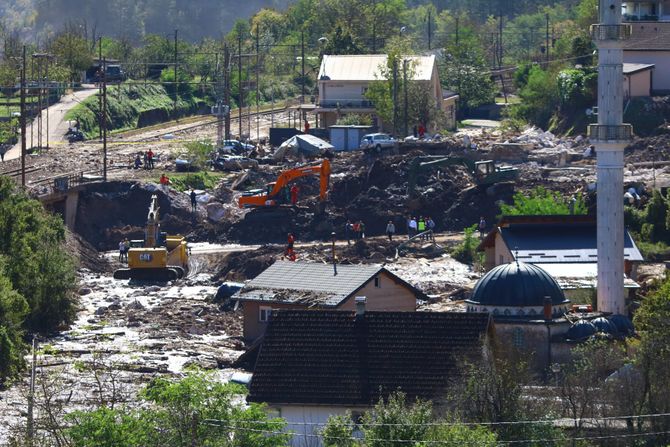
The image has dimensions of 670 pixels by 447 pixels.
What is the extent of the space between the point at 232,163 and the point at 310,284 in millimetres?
34595

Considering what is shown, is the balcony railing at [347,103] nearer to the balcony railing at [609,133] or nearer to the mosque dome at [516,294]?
the balcony railing at [609,133]

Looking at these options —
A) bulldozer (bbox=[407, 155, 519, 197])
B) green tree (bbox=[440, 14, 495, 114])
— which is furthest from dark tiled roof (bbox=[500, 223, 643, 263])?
green tree (bbox=[440, 14, 495, 114])

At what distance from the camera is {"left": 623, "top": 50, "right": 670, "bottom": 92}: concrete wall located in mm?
99125

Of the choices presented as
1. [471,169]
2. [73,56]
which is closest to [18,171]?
[471,169]

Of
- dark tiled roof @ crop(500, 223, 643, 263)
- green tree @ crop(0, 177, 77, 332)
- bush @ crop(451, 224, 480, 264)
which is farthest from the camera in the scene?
bush @ crop(451, 224, 480, 264)

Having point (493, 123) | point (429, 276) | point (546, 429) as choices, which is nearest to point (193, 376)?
point (546, 429)

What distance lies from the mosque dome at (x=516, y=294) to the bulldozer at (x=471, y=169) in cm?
3054

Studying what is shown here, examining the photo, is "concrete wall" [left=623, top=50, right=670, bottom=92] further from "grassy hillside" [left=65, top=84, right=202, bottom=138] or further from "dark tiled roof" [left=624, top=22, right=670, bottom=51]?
"grassy hillside" [left=65, top=84, right=202, bottom=138]

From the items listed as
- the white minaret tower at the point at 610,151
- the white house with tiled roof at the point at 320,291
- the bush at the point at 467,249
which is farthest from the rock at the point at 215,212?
the white minaret tower at the point at 610,151

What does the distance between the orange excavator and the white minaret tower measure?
26.4m

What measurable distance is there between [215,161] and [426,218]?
56.6ft

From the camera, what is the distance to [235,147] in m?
98.1

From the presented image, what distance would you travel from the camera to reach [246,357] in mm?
55531

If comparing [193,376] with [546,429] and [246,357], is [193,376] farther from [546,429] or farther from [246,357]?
[246,357]
